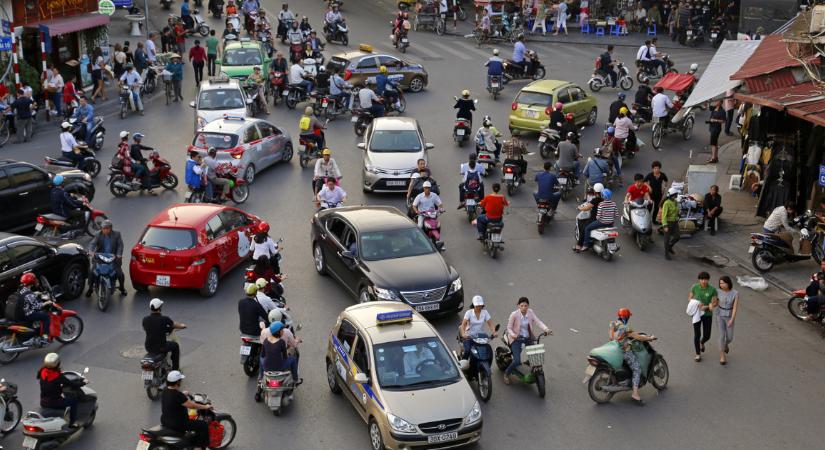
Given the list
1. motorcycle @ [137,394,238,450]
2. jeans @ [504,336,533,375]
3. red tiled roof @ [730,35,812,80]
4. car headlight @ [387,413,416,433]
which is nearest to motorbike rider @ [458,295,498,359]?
jeans @ [504,336,533,375]

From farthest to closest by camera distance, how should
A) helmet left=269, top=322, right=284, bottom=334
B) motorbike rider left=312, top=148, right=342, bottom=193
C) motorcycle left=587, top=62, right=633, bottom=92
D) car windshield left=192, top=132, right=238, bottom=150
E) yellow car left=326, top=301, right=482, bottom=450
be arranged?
motorcycle left=587, top=62, right=633, bottom=92 < car windshield left=192, top=132, right=238, bottom=150 < motorbike rider left=312, top=148, right=342, bottom=193 < helmet left=269, top=322, right=284, bottom=334 < yellow car left=326, top=301, right=482, bottom=450

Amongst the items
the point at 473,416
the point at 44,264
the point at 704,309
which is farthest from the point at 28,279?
the point at 704,309

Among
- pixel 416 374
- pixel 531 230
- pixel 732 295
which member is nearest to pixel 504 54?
pixel 531 230

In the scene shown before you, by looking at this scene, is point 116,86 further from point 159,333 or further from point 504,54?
point 159,333

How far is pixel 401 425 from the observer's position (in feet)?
42.4

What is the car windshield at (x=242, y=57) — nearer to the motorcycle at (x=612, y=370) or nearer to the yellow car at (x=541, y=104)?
the yellow car at (x=541, y=104)

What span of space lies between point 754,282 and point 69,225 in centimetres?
1401

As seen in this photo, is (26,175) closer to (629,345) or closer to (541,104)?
(629,345)

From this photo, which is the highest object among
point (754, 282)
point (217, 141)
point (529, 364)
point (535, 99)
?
point (535, 99)

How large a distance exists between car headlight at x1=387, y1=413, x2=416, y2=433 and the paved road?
91 centimetres

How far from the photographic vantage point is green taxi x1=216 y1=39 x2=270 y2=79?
34.8 meters

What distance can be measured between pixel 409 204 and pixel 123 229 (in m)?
6.28

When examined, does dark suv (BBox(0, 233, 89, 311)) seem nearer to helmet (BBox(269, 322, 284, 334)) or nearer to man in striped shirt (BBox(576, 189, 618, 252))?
helmet (BBox(269, 322, 284, 334))

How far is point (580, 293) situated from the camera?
19.6m
